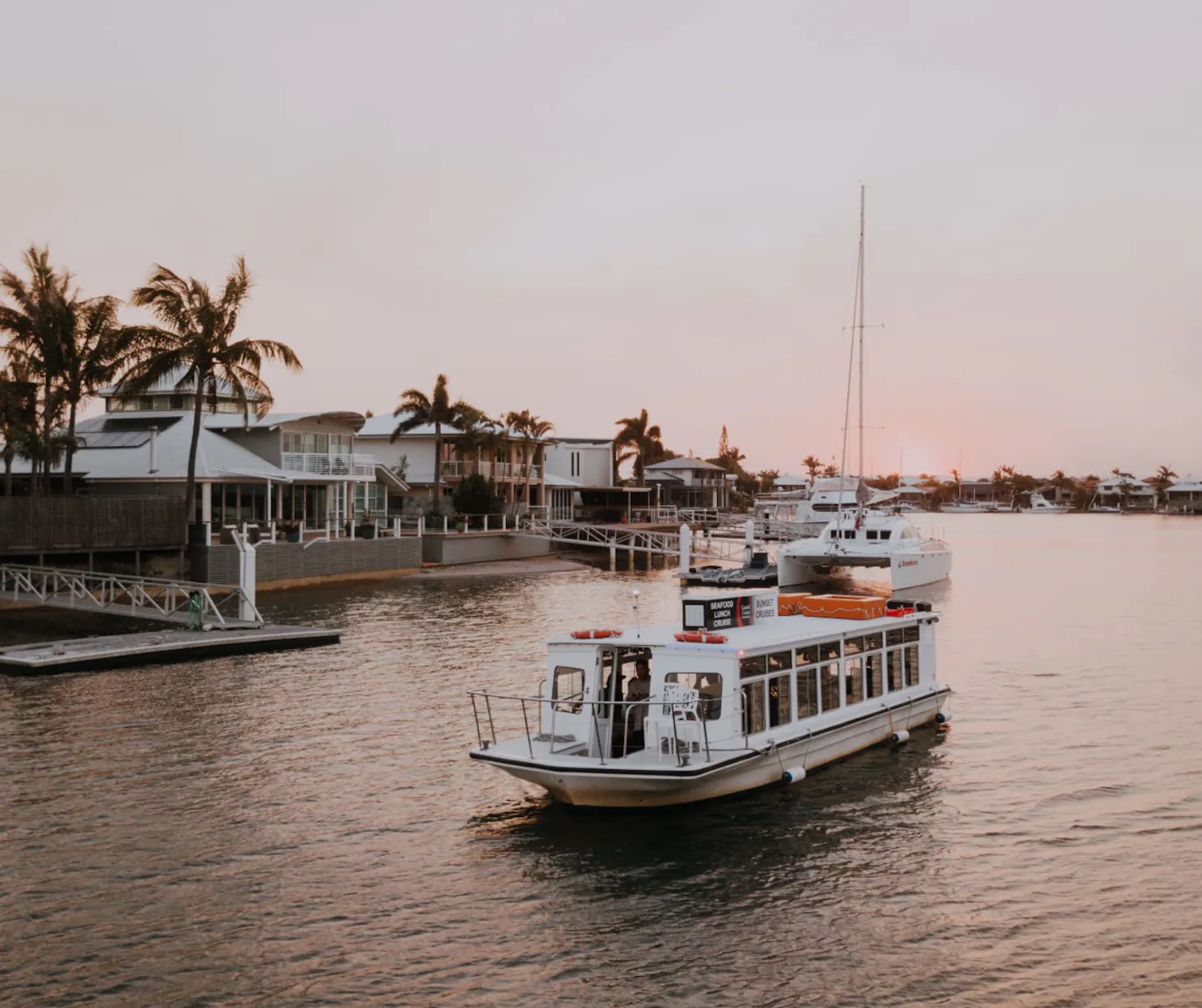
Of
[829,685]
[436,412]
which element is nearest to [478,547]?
[436,412]

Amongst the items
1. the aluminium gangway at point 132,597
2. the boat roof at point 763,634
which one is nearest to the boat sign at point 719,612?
the boat roof at point 763,634

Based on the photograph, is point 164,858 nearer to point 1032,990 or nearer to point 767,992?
point 767,992

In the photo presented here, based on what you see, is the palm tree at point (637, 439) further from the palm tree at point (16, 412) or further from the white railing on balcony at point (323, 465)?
the palm tree at point (16, 412)

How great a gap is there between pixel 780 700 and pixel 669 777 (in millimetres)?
3948

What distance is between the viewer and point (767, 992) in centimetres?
1389

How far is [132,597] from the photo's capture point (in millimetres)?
38906

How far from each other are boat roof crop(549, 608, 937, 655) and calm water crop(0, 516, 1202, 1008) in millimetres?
2796

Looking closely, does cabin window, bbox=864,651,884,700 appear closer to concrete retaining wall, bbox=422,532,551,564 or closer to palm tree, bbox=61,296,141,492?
palm tree, bbox=61,296,141,492

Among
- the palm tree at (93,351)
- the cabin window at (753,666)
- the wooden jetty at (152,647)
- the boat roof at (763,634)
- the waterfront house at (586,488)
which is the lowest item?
the wooden jetty at (152,647)

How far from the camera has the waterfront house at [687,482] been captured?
139000 millimetres

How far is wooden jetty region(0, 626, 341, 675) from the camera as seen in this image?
32312 mm

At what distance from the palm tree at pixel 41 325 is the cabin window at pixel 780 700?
134 ft

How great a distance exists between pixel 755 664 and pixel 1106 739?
10.8m

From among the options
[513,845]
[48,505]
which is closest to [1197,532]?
[48,505]
